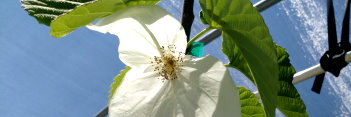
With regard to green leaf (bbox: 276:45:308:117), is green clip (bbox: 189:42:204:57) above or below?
above

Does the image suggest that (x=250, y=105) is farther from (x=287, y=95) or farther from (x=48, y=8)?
(x=48, y=8)

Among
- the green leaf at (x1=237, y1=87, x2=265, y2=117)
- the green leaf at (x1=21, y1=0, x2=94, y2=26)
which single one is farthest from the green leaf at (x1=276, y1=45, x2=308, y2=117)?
the green leaf at (x1=21, y1=0, x2=94, y2=26)

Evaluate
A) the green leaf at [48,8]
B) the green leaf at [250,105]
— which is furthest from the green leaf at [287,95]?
the green leaf at [48,8]

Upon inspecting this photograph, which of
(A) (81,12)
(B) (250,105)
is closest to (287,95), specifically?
(B) (250,105)

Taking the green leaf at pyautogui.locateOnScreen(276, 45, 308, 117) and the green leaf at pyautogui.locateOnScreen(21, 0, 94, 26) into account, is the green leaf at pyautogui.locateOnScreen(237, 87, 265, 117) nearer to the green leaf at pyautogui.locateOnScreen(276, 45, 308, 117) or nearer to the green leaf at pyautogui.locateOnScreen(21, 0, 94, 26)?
the green leaf at pyautogui.locateOnScreen(276, 45, 308, 117)

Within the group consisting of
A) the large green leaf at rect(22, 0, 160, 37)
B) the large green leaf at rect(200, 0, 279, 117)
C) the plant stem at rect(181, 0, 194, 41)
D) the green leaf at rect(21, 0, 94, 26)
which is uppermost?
the green leaf at rect(21, 0, 94, 26)

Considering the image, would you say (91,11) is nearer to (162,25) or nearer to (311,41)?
(162,25)
